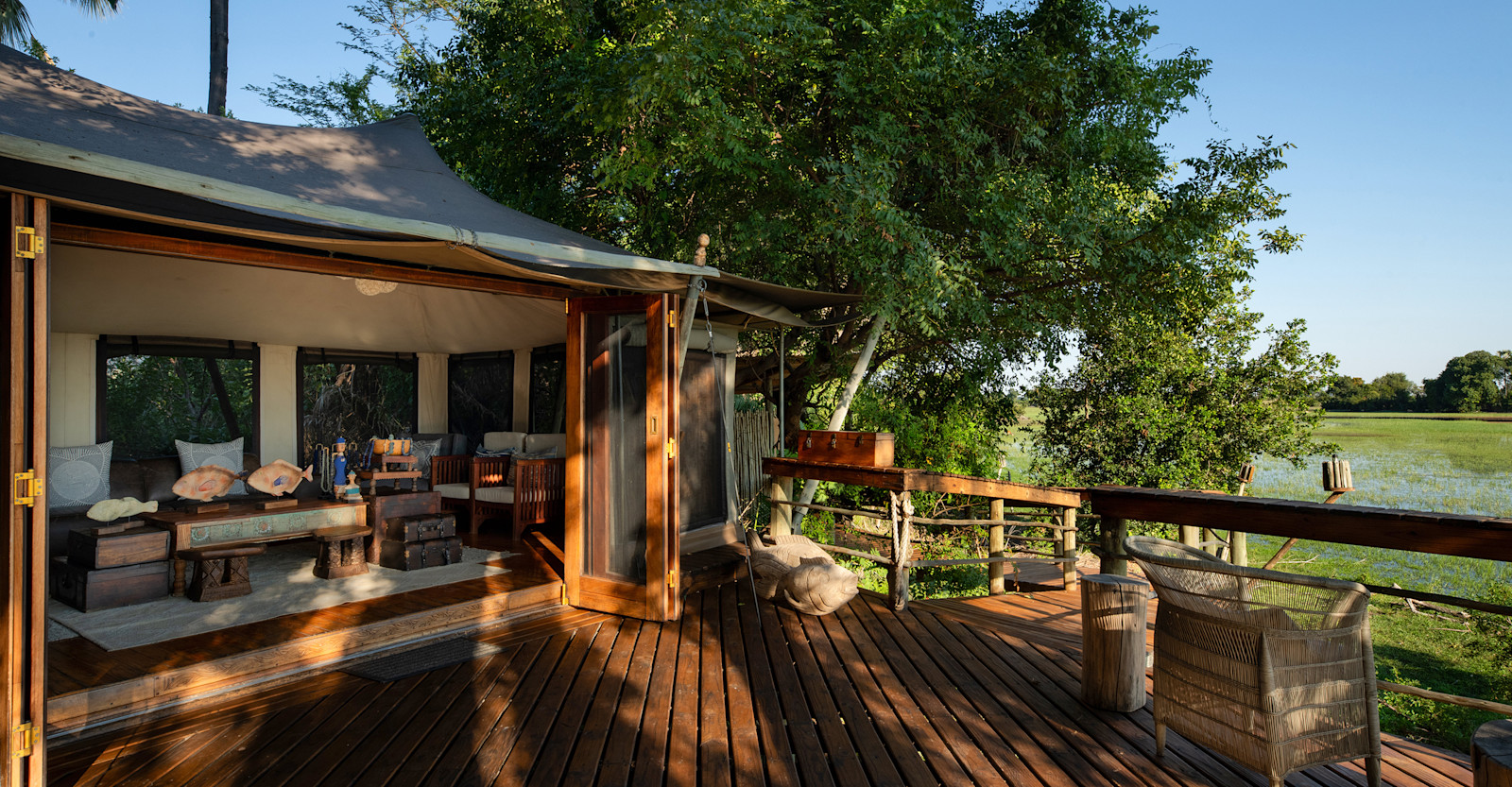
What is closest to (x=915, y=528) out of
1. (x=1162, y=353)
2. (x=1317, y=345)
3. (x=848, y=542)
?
(x=848, y=542)

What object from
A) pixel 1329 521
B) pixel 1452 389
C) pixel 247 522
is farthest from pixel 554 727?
pixel 1452 389

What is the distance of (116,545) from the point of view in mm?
4340

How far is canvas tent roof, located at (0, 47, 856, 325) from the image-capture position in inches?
98.0

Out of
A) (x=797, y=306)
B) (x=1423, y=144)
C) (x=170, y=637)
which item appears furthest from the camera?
(x=1423, y=144)

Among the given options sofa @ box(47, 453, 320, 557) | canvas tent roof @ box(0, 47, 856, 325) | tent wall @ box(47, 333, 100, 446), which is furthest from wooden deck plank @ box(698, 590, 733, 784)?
tent wall @ box(47, 333, 100, 446)

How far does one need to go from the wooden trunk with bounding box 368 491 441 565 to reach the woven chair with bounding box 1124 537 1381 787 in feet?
17.2

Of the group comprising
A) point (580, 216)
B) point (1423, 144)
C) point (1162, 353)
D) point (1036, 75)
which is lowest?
point (1162, 353)

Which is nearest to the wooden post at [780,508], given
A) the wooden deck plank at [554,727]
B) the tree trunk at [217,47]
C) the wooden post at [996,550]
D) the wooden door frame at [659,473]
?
the wooden post at [996,550]

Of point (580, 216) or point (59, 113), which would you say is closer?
point (59, 113)

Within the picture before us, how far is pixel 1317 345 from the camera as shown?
9047 mm

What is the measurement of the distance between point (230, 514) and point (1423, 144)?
19502mm

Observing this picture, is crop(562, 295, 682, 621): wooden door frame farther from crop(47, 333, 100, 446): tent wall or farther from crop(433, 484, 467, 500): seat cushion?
crop(47, 333, 100, 446): tent wall

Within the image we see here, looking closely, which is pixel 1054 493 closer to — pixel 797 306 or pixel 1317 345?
pixel 797 306

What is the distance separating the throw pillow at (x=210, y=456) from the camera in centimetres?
646
